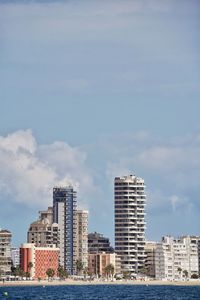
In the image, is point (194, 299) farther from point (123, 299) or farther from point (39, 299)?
point (39, 299)

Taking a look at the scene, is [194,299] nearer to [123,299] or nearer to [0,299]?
[123,299]

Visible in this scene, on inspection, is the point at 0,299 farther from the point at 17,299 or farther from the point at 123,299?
the point at 123,299

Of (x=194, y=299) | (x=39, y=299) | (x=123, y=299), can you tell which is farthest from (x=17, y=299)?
(x=194, y=299)

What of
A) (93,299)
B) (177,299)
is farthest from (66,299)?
(177,299)

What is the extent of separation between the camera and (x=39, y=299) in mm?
126625

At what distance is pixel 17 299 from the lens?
126 meters

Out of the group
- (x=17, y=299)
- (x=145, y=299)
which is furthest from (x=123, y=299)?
(x=17, y=299)

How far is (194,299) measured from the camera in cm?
12512

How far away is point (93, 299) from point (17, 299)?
9.97 metres

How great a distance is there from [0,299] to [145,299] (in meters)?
18.3

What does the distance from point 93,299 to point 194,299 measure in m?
13.2

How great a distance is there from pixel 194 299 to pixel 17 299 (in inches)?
862

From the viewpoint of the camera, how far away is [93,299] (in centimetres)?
12962

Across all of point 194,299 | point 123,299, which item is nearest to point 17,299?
point 123,299
